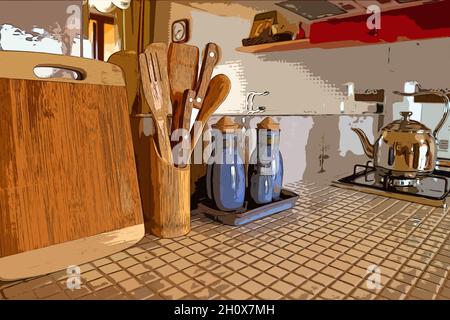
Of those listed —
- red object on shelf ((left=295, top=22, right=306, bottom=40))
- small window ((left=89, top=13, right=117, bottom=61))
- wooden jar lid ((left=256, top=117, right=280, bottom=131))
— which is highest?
red object on shelf ((left=295, top=22, right=306, bottom=40))

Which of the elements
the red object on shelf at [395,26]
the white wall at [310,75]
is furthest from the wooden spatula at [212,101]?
the red object on shelf at [395,26]

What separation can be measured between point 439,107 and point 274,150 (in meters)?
1.02

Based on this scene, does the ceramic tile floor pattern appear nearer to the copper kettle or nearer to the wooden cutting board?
the wooden cutting board

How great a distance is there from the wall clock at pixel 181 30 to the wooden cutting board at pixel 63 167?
1353 millimetres

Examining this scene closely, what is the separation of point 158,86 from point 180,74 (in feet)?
0.23

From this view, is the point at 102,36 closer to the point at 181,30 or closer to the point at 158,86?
the point at 158,86

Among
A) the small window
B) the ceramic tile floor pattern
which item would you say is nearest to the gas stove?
the ceramic tile floor pattern

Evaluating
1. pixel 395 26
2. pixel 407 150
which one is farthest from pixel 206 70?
pixel 395 26

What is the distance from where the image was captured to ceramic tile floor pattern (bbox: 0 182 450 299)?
472mm

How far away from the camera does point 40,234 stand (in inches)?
20.6

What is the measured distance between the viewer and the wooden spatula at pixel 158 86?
0.63m

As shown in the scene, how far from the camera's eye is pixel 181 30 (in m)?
1.89

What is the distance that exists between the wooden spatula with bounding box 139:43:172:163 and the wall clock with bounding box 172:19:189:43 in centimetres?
132

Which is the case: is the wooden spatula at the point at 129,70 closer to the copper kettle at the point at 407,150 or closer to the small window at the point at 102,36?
the small window at the point at 102,36
